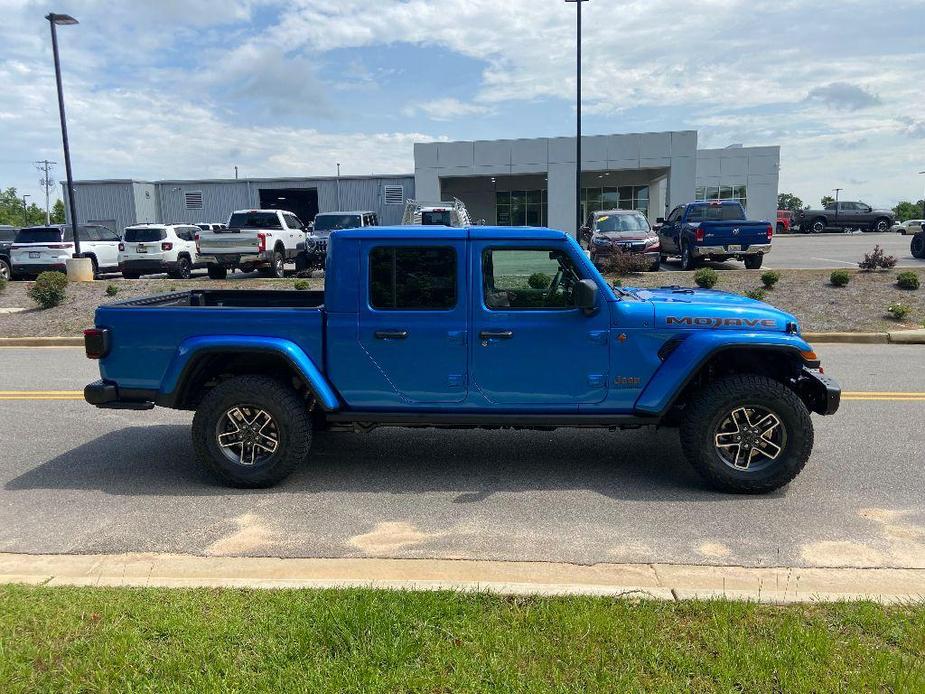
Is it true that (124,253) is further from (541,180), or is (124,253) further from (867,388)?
(541,180)

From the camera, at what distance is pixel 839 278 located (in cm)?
1416

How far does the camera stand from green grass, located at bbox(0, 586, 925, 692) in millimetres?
2613

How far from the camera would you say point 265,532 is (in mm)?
4320

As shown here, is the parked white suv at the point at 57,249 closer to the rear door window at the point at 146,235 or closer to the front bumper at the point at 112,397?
the rear door window at the point at 146,235

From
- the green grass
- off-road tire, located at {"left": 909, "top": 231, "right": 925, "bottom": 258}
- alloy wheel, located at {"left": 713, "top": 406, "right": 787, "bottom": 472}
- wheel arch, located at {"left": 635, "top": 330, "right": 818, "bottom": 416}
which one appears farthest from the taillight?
off-road tire, located at {"left": 909, "top": 231, "right": 925, "bottom": 258}

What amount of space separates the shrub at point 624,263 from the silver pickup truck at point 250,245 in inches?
354

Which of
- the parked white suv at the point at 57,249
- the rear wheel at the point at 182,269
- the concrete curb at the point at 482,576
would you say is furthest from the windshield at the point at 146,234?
the concrete curb at the point at 482,576

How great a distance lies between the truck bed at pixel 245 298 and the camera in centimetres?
602

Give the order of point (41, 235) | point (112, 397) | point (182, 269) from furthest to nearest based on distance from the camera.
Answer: point (41, 235), point (182, 269), point (112, 397)

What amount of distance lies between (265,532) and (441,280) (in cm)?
204

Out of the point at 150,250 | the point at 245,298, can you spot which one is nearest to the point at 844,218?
the point at 150,250

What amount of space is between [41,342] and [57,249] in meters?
8.92

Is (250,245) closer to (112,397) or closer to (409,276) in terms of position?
(112,397)

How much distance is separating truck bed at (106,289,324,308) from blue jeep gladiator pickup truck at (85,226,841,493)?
102 centimetres
